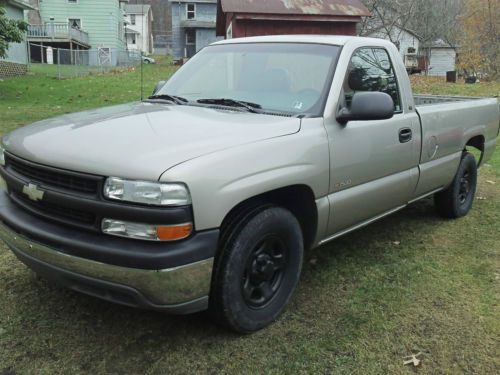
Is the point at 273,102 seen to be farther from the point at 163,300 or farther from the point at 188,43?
the point at 188,43

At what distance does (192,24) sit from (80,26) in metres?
8.50

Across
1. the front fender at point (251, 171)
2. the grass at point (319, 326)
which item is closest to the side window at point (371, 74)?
the front fender at point (251, 171)

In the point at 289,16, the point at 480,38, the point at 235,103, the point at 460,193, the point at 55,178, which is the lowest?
the point at 460,193

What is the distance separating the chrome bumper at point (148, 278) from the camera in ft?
8.49

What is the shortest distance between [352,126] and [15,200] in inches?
87.2

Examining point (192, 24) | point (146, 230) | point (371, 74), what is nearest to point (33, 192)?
point (146, 230)

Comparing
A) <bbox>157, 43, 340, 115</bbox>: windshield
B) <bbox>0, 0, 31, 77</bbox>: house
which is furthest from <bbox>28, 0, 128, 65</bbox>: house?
<bbox>157, 43, 340, 115</bbox>: windshield

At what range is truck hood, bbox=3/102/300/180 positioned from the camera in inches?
104

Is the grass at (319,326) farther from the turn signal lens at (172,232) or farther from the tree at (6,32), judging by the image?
the tree at (6,32)

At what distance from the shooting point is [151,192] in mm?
2541

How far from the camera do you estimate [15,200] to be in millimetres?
3150

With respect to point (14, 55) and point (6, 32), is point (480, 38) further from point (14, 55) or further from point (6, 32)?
point (6, 32)

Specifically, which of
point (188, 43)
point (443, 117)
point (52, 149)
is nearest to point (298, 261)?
point (52, 149)

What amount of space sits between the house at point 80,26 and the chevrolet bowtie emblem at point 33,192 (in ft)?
114
